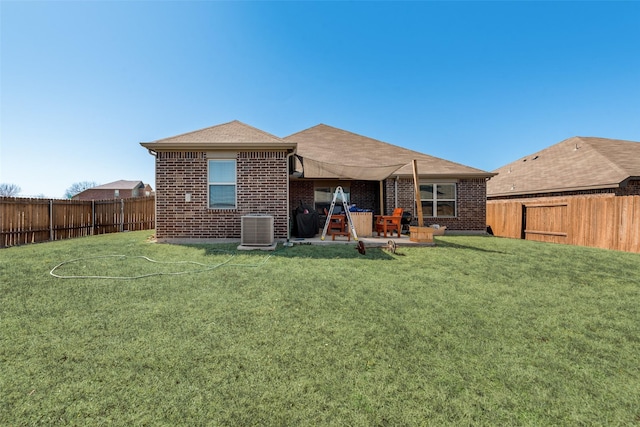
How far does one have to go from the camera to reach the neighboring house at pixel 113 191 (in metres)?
47.8

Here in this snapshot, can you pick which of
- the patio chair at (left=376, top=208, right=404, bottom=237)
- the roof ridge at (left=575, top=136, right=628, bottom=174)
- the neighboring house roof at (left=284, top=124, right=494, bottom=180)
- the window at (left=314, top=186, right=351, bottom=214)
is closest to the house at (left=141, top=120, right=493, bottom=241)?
the neighboring house roof at (left=284, top=124, right=494, bottom=180)

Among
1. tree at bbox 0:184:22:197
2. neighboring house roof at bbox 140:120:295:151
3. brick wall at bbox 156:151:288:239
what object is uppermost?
tree at bbox 0:184:22:197

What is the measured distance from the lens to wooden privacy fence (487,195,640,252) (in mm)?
7492

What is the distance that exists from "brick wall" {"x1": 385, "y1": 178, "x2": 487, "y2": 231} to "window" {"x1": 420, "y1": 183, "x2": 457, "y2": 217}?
21 centimetres

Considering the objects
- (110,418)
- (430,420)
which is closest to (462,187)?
(430,420)

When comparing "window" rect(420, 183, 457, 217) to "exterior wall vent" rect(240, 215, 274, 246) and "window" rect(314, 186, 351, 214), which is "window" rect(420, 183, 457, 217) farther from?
"exterior wall vent" rect(240, 215, 274, 246)

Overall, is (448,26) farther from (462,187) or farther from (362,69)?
(462,187)

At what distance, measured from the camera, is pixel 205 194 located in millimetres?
7930

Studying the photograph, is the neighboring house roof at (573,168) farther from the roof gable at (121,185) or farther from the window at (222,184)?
the roof gable at (121,185)

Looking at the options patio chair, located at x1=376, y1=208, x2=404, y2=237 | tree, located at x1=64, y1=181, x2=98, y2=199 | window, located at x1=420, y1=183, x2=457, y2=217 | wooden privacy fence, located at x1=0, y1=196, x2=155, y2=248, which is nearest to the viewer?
wooden privacy fence, located at x1=0, y1=196, x2=155, y2=248

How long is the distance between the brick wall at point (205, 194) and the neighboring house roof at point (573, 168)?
1381 cm

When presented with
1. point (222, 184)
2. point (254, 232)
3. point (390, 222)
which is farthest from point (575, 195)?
point (222, 184)

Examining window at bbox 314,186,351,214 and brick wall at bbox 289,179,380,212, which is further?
window at bbox 314,186,351,214

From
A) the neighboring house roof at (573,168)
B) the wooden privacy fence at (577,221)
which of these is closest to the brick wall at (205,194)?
the wooden privacy fence at (577,221)
